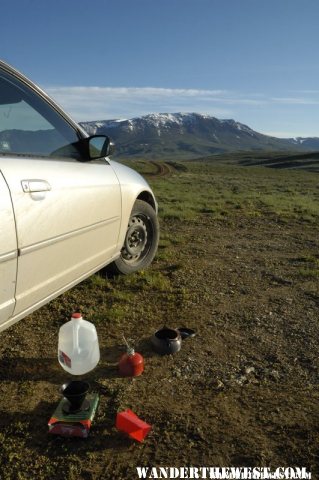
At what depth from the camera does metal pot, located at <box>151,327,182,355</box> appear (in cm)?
301

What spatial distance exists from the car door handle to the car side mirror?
2.85 feet

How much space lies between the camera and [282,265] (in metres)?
5.48

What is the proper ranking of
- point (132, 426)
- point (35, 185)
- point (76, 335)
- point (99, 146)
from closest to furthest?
point (132, 426) < point (35, 185) < point (76, 335) < point (99, 146)

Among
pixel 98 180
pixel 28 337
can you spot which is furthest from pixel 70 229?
pixel 28 337

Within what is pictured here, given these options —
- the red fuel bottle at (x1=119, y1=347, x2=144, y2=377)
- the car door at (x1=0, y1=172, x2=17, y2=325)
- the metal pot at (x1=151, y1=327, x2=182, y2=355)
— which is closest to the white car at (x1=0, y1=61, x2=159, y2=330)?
the car door at (x1=0, y1=172, x2=17, y2=325)

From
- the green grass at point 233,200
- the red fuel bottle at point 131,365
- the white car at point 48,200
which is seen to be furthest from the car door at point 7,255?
the green grass at point 233,200

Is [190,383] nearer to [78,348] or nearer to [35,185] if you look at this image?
[78,348]

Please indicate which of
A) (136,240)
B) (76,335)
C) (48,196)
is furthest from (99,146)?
(76,335)

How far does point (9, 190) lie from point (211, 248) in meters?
4.52

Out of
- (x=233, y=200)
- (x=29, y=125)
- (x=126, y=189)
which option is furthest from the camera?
(x=233, y=200)

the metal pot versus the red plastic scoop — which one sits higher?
the metal pot

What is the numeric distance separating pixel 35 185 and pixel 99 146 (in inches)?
45.5

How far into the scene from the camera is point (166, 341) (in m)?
3.02

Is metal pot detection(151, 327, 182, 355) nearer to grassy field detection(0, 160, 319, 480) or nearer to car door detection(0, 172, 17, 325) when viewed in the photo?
grassy field detection(0, 160, 319, 480)
